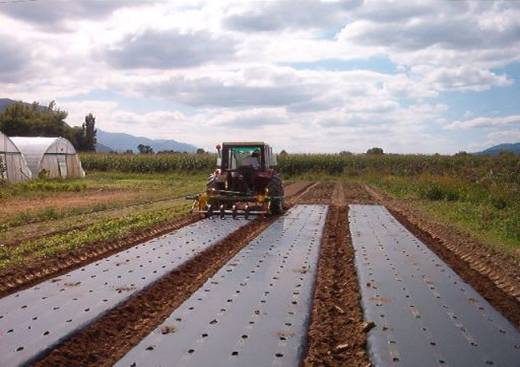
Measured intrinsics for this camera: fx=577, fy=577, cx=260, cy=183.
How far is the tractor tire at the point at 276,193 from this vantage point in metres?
14.2

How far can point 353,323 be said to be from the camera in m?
5.08

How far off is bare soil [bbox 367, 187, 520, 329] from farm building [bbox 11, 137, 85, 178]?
22.5m

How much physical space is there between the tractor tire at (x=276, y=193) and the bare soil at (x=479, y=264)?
317 cm

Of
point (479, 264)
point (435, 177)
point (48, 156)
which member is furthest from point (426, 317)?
point (48, 156)

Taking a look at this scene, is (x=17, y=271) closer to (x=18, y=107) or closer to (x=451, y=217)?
(x=451, y=217)

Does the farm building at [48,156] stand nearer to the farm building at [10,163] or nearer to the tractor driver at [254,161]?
the farm building at [10,163]

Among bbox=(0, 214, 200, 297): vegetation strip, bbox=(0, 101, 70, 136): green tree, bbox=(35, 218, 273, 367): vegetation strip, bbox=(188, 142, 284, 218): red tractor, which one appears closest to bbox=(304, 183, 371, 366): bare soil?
bbox=(35, 218, 273, 367): vegetation strip

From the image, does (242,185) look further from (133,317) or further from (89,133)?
(89,133)

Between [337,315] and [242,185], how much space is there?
9.22 m

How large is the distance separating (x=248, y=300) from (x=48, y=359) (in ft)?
6.86

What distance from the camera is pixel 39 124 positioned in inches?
2340

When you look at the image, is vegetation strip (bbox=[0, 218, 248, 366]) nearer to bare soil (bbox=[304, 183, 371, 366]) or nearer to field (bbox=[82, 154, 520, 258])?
bare soil (bbox=[304, 183, 371, 366])

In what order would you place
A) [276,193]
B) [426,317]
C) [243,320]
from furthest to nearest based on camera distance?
1. [276,193]
2. [426,317]
3. [243,320]

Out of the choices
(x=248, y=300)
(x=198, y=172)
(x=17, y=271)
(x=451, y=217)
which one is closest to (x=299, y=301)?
(x=248, y=300)
